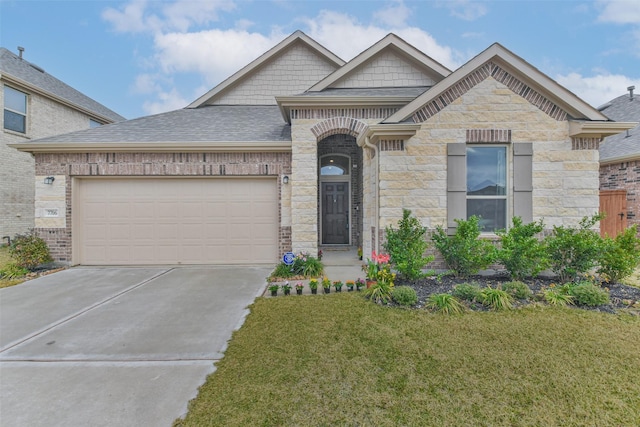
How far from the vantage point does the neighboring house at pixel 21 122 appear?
38.2 ft

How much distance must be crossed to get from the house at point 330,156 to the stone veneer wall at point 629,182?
4260mm

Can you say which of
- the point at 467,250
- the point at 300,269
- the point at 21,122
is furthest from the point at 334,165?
the point at 21,122

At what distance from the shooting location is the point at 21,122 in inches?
484

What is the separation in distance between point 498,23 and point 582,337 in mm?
11771

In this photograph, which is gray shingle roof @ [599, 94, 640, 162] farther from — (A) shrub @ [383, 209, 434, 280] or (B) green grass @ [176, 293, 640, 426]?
(A) shrub @ [383, 209, 434, 280]

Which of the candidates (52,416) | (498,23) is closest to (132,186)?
(52,416)

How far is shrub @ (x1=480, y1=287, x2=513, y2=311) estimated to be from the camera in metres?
4.57

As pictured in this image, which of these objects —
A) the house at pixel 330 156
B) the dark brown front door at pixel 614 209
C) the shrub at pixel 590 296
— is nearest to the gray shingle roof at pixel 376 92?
the house at pixel 330 156

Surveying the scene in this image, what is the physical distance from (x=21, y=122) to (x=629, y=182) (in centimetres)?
2111

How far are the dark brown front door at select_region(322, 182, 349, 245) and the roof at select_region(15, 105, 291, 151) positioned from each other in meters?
2.79

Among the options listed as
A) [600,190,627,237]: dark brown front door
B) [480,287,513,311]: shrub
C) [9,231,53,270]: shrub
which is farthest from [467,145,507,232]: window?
[9,231,53,270]: shrub

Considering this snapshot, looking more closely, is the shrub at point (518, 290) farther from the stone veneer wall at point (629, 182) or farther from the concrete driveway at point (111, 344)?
the stone veneer wall at point (629, 182)

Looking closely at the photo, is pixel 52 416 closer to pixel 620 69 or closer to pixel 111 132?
pixel 111 132

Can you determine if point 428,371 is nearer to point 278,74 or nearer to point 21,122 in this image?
point 278,74
